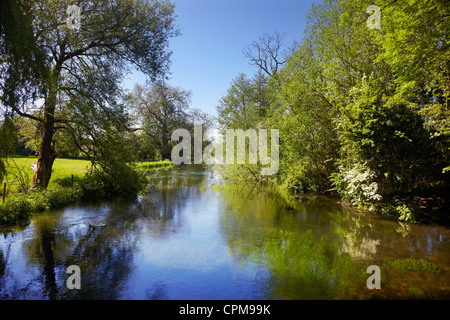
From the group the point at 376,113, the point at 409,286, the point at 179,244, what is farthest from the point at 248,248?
the point at 376,113

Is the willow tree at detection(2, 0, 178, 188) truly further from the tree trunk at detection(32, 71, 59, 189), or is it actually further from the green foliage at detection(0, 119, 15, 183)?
the green foliage at detection(0, 119, 15, 183)

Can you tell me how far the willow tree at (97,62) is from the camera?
13125 millimetres

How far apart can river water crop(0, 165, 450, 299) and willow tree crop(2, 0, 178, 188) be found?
4076 millimetres

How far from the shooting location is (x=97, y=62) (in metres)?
14.4

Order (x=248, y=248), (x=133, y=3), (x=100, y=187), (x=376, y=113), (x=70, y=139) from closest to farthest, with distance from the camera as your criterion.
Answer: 1. (x=248, y=248)
2. (x=376, y=113)
3. (x=133, y=3)
4. (x=70, y=139)
5. (x=100, y=187)

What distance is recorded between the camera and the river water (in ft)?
18.9

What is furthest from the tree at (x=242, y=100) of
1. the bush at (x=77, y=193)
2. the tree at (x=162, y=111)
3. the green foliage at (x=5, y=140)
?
the green foliage at (x=5, y=140)

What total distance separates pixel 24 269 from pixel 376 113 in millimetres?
12305

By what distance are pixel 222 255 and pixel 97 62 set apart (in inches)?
467

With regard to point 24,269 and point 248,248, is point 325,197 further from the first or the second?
point 24,269

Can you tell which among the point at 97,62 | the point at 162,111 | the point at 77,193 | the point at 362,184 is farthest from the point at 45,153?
the point at 162,111

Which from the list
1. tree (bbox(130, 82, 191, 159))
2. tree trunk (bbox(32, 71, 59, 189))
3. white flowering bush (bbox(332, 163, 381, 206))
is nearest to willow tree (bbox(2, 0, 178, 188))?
tree trunk (bbox(32, 71, 59, 189))

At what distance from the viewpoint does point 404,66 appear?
10.4m

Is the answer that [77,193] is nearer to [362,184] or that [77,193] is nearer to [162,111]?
[362,184]
